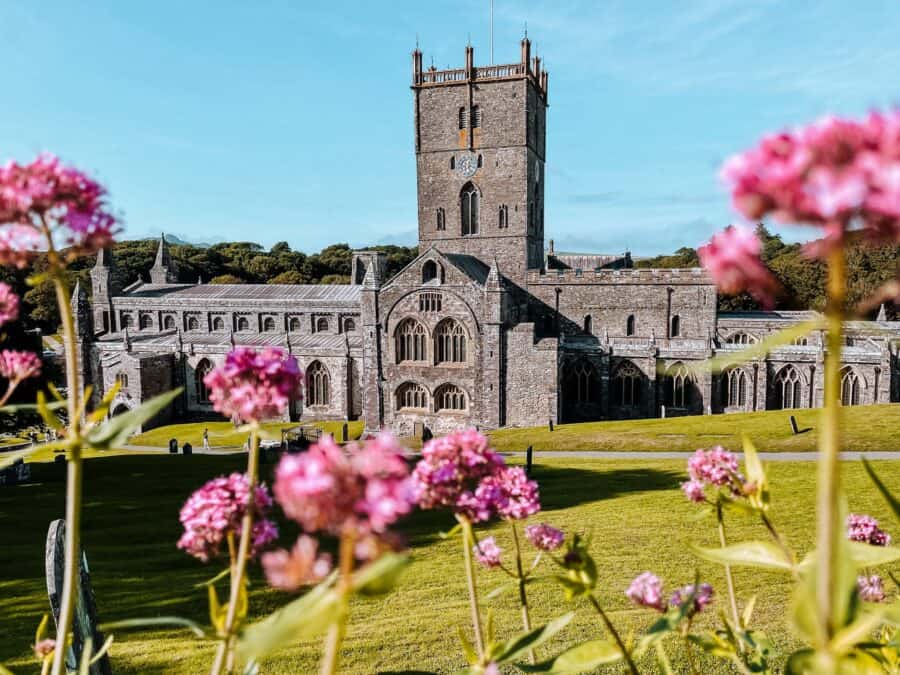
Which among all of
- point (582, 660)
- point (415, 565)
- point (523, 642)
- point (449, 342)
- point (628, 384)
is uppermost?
point (523, 642)

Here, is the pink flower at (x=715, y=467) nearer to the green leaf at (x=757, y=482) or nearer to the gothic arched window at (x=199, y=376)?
the green leaf at (x=757, y=482)

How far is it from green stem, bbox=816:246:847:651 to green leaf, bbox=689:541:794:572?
80 cm

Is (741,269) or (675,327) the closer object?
A: (741,269)

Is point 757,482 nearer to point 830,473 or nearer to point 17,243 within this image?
point 830,473

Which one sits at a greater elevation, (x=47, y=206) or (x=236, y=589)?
(x=47, y=206)

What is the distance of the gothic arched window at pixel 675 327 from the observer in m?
34.6

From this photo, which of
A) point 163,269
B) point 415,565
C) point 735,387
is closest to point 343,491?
point 415,565

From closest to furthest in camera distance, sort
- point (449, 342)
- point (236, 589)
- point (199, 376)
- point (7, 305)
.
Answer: point (236, 589) → point (7, 305) → point (449, 342) → point (199, 376)

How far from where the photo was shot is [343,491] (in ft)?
3.82

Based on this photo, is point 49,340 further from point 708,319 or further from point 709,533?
point 709,533

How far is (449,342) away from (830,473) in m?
32.6

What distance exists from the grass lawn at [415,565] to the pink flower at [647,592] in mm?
1864

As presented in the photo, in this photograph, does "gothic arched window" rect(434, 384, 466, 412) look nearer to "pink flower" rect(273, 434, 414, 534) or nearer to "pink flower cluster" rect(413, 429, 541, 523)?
"pink flower cluster" rect(413, 429, 541, 523)

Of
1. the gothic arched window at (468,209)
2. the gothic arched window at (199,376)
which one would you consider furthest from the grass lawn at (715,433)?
the gothic arched window at (199,376)
